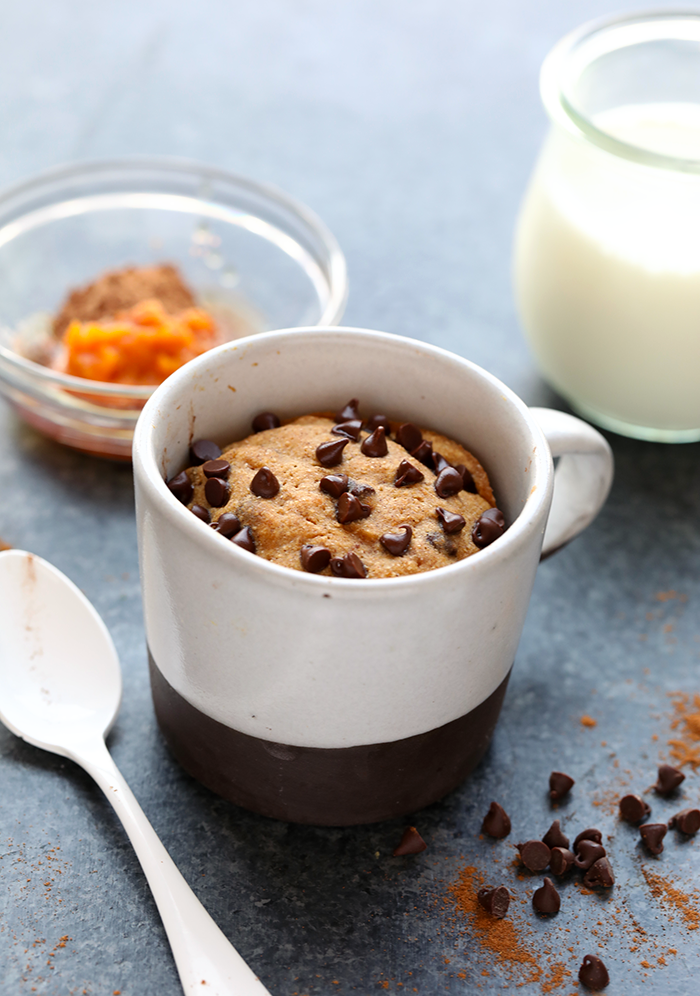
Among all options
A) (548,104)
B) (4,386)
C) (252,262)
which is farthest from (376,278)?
(4,386)

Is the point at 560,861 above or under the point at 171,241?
under

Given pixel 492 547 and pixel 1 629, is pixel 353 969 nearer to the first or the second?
pixel 492 547

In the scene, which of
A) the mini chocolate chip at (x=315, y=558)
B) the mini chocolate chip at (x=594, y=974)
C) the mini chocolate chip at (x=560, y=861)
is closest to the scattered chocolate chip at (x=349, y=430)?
the mini chocolate chip at (x=315, y=558)

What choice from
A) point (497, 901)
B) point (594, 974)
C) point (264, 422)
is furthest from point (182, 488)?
point (594, 974)

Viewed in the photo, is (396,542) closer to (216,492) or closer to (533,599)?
(216,492)

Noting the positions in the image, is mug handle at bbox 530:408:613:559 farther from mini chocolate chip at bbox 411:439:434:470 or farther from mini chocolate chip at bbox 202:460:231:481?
mini chocolate chip at bbox 202:460:231:481
